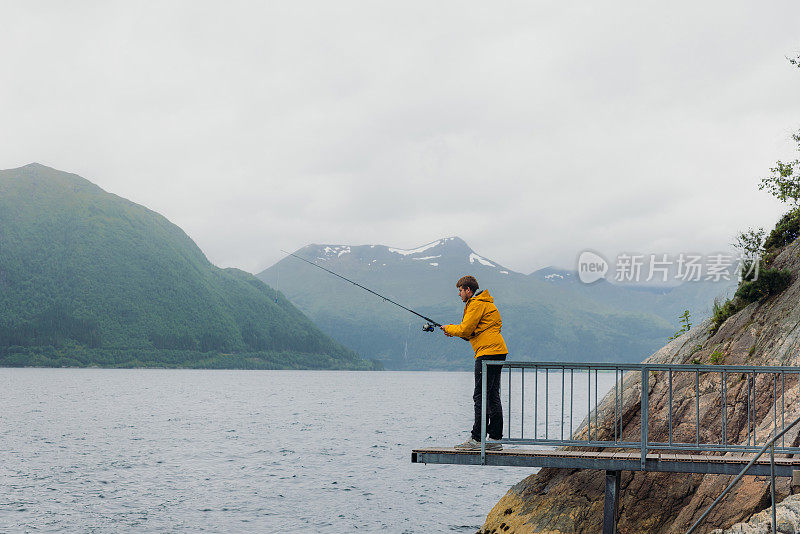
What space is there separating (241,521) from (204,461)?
14337mm

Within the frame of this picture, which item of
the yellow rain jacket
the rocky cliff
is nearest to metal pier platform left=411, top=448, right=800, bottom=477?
the rocky cliff

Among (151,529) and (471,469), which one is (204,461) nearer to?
(471,469)

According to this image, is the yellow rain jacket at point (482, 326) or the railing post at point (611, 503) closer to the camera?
the yellow rain jacket at point (482, 326)

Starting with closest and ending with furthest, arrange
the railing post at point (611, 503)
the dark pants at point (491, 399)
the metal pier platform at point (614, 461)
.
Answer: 1. the metal pier platform at point (614, 461)
2. the dark pants at point (491, 399)
3. the railing post at point (611, 503)

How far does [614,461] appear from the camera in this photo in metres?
10.3

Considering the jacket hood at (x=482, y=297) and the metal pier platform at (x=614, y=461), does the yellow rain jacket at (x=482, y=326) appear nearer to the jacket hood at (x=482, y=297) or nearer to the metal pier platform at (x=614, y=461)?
the jacket hood at (x=482, y=297)

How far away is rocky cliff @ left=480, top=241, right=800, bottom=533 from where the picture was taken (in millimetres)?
10883

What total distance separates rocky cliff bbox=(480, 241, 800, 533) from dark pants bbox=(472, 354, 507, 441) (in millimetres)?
2760

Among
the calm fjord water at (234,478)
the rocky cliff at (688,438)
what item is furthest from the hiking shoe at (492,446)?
the calm fjord water at (234,478)

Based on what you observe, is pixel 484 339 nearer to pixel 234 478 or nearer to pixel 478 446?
pixel 478 446

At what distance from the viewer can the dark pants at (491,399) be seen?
1027 centimetres

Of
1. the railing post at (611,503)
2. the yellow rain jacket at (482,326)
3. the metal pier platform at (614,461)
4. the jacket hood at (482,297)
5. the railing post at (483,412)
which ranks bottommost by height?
the railing post at (611,503)

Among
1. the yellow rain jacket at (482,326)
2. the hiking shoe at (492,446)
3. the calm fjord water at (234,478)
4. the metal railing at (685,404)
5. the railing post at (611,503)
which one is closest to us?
the metal railing at (685,404)

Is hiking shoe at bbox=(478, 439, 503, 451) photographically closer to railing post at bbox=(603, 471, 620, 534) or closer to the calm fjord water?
railing post at bbox=(603, 471, 620, 534)
